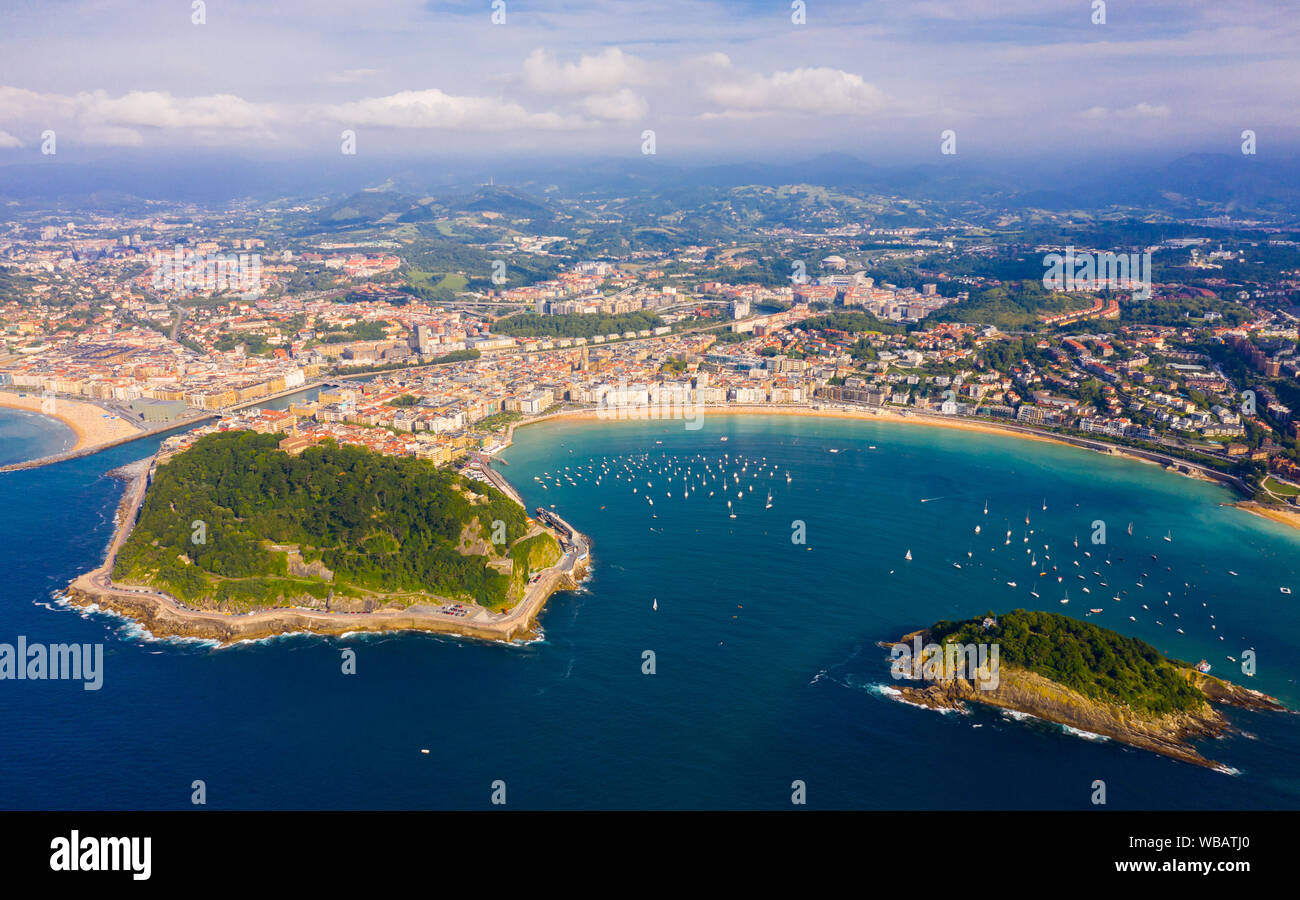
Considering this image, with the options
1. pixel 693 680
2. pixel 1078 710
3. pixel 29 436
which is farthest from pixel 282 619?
pixel 29 436

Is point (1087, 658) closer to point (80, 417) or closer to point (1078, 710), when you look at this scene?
point (1078, 710)

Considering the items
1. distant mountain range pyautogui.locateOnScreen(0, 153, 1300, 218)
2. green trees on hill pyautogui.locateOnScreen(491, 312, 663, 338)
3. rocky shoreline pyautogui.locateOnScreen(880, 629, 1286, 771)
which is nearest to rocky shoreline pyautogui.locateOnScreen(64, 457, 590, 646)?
rocky shoreline pyautogui.locateOnScreen(880, 629, 1286, 771)

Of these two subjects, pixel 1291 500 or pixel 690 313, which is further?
pixel 690 313

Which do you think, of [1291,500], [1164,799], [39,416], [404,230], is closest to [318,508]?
[1164,799]

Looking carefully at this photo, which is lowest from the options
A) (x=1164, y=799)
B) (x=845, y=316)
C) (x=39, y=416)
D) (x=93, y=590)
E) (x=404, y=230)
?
(x=1164, y=799)

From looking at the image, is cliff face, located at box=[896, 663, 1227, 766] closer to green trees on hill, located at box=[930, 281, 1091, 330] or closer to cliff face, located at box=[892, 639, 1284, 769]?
cliff face, located at box=[892, 639, 1284, 769]

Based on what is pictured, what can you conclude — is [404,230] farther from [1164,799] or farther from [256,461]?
[1164,799]
